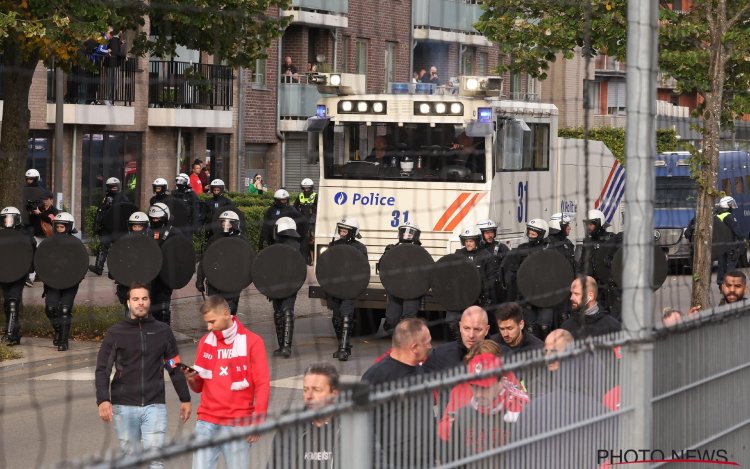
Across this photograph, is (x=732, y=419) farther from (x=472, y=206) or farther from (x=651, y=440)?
(x=472, y=206)

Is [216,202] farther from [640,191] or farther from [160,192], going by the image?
[640,191]

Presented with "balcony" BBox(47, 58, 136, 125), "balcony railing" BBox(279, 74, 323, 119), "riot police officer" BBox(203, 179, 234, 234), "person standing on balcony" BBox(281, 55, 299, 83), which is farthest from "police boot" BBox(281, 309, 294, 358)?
"balcony railing" BBox(279, 74, 323, 119)

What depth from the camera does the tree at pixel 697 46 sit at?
54.8ft

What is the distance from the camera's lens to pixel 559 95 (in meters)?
37.6

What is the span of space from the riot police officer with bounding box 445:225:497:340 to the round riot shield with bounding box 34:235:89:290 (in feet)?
12.8

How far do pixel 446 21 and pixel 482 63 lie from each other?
4.66ft

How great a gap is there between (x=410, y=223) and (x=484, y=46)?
937cm

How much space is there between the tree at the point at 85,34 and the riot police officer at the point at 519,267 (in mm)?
3839

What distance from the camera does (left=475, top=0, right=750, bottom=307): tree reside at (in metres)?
16.7

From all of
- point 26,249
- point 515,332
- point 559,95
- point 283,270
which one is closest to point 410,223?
point 283,270

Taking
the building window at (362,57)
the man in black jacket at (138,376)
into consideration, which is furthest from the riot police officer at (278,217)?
the man in black jacket at (138,376)

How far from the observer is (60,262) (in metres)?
15.8

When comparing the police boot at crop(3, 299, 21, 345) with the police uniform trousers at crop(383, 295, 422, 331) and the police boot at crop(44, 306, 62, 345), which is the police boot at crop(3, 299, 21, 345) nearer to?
the police boot at crop(44, 306, 62, 345)

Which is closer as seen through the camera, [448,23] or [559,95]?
[448,23]
